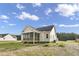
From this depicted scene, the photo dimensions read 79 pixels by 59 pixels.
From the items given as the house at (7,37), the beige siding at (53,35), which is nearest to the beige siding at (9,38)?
the house at (7,37)

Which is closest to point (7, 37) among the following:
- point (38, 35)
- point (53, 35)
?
point (38, 35)

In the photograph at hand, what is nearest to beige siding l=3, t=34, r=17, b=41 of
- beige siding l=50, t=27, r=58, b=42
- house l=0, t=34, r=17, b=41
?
house l=0, t=34, r=17, b=41

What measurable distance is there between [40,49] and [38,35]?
0.12 m

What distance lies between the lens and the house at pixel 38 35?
1.75 metres

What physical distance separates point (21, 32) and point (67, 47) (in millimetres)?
418

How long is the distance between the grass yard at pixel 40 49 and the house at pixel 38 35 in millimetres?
44

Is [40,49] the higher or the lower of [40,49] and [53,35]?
the lower

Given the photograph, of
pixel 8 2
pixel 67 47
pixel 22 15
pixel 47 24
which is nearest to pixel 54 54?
pixel 67 47

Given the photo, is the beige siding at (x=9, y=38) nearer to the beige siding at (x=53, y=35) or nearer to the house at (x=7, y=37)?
the house at (x=7, y=37)

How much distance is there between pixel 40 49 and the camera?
1744mm

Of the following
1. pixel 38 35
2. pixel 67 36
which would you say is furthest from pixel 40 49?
pixel 67 36

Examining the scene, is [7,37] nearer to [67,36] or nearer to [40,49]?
[40,49]

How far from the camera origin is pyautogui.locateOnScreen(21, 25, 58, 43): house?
1745mm

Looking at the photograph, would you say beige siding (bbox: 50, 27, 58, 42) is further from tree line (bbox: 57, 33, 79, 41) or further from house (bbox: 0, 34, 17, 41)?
house (bbox: 0, 34, 17, 41)
